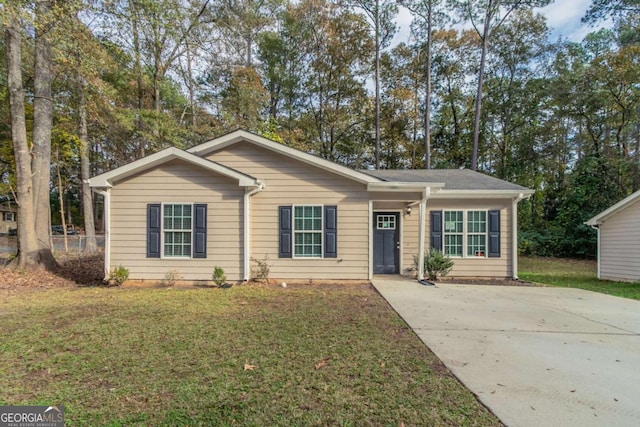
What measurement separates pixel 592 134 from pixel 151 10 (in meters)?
23.5

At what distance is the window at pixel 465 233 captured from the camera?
29.5ft

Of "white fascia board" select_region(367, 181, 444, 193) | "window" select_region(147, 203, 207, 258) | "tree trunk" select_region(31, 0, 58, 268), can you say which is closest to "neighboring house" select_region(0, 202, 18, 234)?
"tree trunk" select_region(31, 0, 58, 268)

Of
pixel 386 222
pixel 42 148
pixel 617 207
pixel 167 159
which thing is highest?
pixel 42 148

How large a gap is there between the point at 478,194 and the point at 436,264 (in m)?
2.32

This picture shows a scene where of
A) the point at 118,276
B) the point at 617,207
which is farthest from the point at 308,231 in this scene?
the point at 617,207

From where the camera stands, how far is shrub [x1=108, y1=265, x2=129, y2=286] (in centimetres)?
752

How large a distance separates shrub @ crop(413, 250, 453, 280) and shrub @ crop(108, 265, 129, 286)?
7.70 metres

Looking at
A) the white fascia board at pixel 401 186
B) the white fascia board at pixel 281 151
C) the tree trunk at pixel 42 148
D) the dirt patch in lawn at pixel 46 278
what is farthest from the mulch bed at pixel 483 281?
the tree trunk at pixel 42 148

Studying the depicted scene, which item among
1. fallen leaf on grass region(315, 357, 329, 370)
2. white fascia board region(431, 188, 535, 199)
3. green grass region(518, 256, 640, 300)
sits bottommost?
green grass region(518, 256, 640, 300)

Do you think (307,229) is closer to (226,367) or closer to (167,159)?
(167,159)

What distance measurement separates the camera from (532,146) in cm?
2042

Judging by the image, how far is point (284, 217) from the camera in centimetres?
816

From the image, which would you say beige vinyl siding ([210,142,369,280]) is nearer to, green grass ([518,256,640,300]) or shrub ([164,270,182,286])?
shrub ([164,270,182,286])

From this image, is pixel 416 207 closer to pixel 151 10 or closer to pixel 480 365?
pixel 480 365
